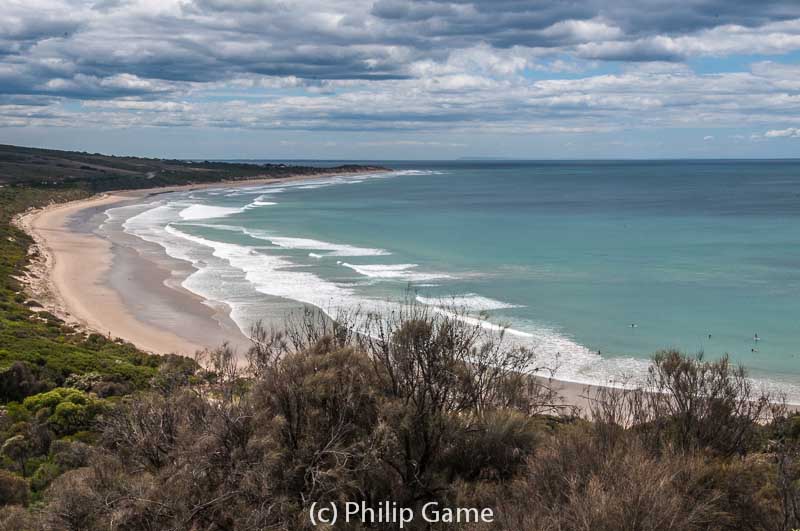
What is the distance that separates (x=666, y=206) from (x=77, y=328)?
84779mm

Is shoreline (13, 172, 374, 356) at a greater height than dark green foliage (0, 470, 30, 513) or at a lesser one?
lesser

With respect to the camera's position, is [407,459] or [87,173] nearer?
[407,459]

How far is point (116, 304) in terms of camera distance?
130 feet

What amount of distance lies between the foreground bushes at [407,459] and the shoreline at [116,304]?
24.3 feet

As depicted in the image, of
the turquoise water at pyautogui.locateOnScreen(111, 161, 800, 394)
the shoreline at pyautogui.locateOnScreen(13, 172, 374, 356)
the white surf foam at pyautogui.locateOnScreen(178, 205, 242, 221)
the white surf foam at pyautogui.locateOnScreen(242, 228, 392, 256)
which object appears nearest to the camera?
the turquoise water at pyautogui.locateOnScreen(111, 161, 800, 394)

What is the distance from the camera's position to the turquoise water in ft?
104

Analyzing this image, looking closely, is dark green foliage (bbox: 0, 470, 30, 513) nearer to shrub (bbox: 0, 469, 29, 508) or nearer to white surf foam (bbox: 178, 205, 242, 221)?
shrub (bbox: 0, 469, 29, 508)

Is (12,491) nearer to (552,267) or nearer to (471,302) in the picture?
(471,302)

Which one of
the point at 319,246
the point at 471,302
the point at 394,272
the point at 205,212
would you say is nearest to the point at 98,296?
the point at 394,272

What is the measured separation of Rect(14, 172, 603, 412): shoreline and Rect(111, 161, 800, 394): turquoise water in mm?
1829

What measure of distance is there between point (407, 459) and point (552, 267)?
3913cm

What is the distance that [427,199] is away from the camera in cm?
11788

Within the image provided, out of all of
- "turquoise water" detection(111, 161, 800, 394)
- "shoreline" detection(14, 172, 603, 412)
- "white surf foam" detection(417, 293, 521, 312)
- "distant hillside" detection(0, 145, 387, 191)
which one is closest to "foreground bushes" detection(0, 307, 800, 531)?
"turquoise water" detection(111, 161, 800, 394)

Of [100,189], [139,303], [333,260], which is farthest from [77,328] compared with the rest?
[100,189]
